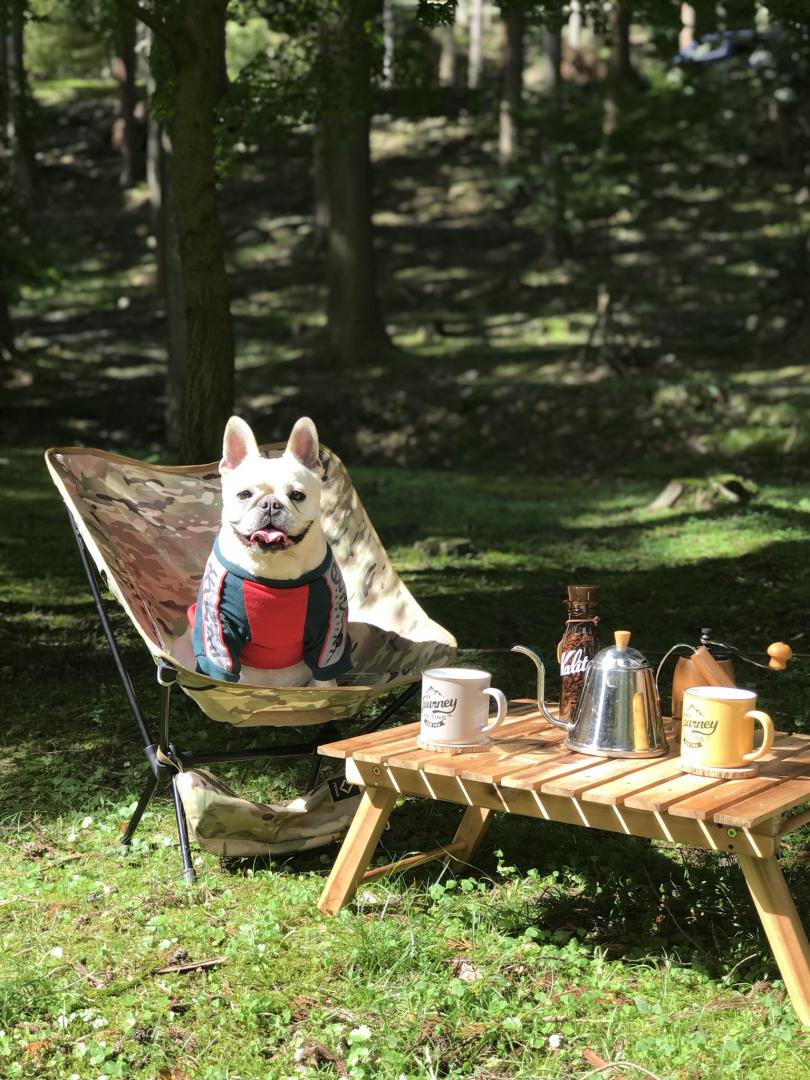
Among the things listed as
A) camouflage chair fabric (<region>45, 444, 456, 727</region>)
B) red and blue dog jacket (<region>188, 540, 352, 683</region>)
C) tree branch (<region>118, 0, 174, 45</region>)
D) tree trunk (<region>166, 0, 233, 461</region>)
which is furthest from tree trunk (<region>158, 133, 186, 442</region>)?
red and blue dog jacket (<region>188, 540, 352, 683</region>)

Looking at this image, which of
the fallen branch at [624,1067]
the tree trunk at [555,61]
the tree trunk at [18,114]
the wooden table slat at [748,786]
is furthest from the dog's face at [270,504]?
the tree trunk at [555,61]

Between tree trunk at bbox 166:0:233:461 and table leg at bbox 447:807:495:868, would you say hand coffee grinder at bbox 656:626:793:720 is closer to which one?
table leg at bbox 447:807:495:868

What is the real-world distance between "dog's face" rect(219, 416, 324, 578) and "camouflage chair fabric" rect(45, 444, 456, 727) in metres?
0.42

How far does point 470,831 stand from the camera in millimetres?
4000

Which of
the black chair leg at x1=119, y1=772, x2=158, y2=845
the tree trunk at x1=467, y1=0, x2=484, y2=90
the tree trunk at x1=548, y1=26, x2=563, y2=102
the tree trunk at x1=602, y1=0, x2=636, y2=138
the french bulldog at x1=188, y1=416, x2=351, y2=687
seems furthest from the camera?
the tree trunk at x1=467, y1=0, x2=484, y2=90

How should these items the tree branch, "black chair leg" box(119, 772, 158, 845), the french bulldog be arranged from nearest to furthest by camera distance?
1. the french bulldog
2. "black chair leg" box(119, 772, 158, 845)
3. the tree branch

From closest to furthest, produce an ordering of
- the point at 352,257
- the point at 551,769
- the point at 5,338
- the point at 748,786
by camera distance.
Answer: the point at 748,786 → the point at 551,769 → the point at 352,257 → the point at 5,338

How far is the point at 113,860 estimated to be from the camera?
4074 mm

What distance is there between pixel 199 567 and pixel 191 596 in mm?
157

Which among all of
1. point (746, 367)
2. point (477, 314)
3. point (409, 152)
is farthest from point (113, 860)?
point (409, 152)

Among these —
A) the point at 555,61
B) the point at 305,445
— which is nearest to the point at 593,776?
the point at 305,445

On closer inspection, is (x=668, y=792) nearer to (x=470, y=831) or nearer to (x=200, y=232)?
(x=470, y=831)

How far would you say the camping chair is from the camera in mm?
3881

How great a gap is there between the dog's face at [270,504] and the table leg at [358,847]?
84cm
